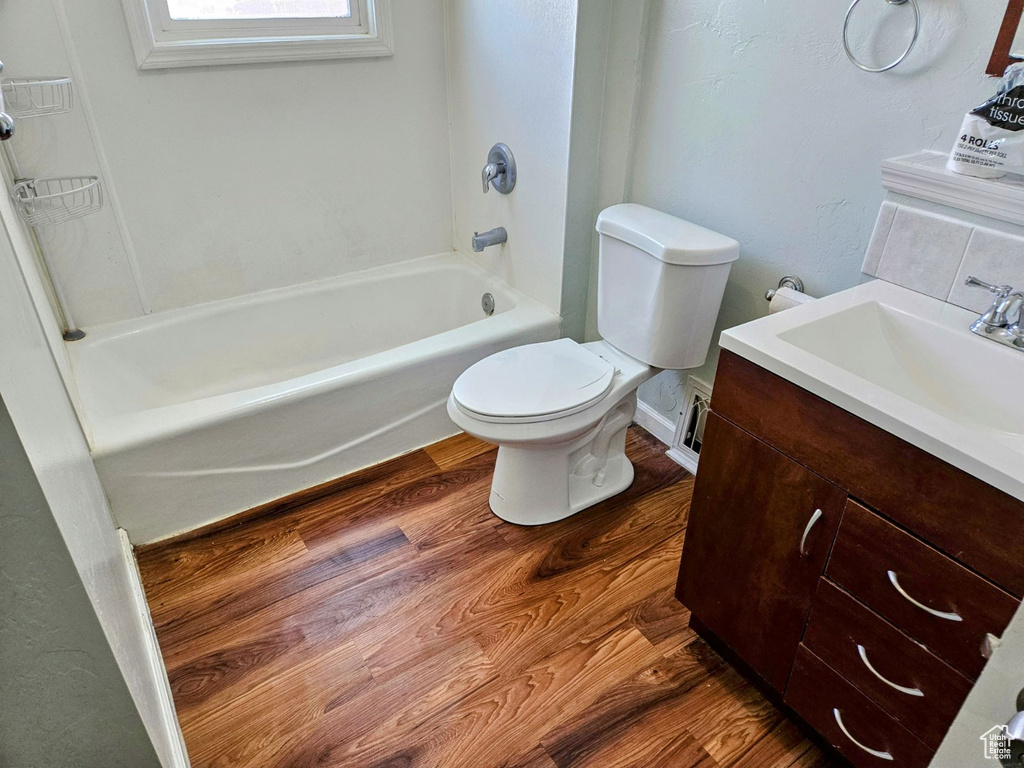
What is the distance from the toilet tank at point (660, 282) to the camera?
1.71 m

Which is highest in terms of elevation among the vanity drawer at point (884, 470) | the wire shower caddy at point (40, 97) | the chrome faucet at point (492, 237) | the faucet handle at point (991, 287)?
the wire shower caddy at point (40, 97)

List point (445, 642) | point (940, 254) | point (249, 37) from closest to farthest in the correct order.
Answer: point (940, 254) < point (445, 642) < point (249, 37)

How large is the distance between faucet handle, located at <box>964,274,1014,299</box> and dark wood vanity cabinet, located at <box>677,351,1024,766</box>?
428 millimetres

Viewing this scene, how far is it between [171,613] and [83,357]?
908 mm

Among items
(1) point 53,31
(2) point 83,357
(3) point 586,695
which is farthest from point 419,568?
(1) point 53,31

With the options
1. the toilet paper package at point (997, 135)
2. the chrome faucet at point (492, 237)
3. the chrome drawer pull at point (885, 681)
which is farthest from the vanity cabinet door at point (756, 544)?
the chrome faucet at point (492, 237)

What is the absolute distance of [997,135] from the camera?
1.18m

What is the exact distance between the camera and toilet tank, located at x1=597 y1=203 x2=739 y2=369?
1713mm

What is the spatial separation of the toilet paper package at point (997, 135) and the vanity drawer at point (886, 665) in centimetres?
80

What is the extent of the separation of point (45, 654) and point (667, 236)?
4.98 feet

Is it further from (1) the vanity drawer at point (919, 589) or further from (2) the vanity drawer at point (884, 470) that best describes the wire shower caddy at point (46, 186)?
(1) the vanity drawer at point (919, 589)

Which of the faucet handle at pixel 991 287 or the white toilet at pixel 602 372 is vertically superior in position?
the faucet handle at pixel 991 287

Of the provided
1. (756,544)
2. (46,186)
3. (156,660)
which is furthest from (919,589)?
(46,186)

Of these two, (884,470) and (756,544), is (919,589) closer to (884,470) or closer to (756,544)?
(884,470)
